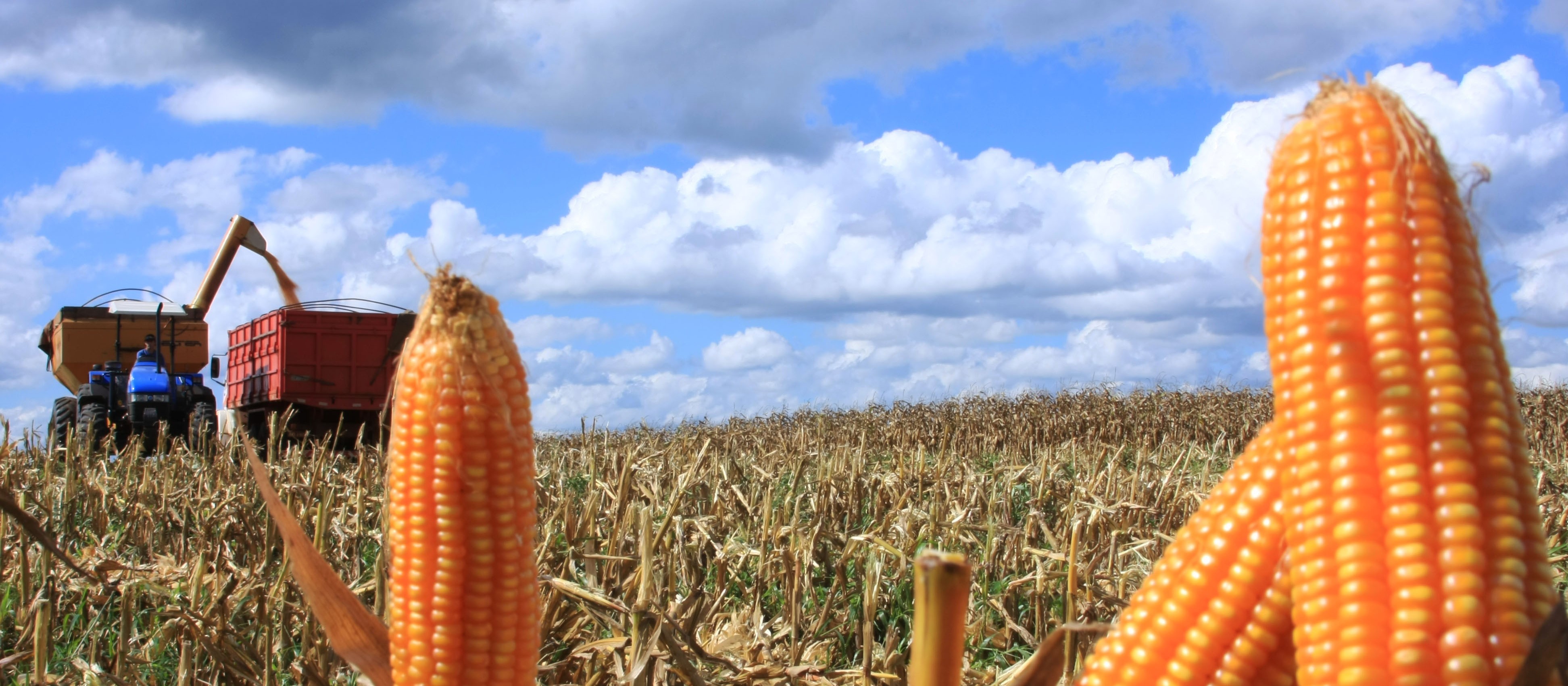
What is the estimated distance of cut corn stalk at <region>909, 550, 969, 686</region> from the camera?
1.23m

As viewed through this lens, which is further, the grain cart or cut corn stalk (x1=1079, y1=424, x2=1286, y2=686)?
the grain cart

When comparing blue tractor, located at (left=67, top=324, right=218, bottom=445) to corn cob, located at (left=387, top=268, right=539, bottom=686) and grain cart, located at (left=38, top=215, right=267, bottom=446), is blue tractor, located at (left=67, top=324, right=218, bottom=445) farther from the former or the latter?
corn cob, located at (left=387, top=268, right=539, bottom=686)

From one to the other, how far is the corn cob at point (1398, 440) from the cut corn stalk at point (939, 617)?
377 mm

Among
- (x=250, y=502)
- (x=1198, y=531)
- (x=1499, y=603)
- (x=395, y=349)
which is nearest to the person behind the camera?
(x=1499, y=603)

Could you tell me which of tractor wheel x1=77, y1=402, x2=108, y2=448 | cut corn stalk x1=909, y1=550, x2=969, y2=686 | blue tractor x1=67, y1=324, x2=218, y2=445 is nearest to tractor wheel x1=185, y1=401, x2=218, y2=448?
blue tractor x1=67, y1=324, x2=218, y2=445

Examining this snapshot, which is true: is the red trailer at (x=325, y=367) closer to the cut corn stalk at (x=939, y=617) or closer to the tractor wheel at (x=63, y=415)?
the tractor wheel at (x=63, y=415)

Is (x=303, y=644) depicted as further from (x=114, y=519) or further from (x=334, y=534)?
(x=114, y=519)

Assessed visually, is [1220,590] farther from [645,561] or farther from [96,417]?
[96,417]

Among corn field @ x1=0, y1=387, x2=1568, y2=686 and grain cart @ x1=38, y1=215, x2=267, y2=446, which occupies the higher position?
grain cart @ x1=38, y1=215, x2=267, y2=446

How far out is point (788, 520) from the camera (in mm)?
7250

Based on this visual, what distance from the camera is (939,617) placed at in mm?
1248

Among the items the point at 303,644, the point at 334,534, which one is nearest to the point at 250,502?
the point at 334,534

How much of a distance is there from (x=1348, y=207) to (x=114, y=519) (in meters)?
8.72

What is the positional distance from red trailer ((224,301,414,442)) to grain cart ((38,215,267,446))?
3.59 ft
